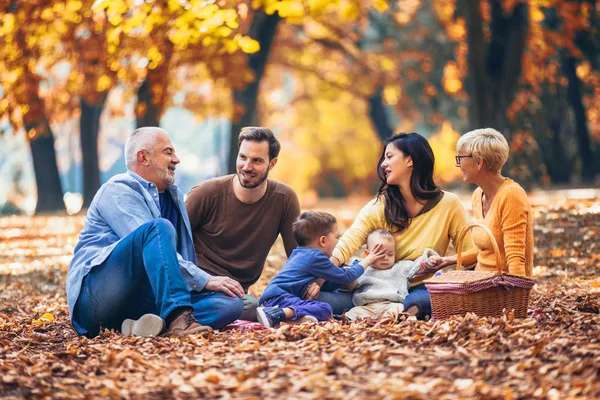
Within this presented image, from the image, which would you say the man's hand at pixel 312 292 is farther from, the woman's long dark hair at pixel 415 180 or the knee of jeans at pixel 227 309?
the woman's long dark hair at pixel 415 180

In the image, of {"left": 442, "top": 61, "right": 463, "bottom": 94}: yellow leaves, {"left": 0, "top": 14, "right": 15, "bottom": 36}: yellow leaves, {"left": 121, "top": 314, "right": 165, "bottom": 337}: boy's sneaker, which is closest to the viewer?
{"left": 121, "top": 314, "right": 165, "bottom": 337}: boy's sneaker

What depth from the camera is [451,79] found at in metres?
27.7

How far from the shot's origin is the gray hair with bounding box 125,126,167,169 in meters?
6.37

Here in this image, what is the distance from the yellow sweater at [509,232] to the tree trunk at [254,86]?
40.9 feet

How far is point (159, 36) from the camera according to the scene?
14398mm

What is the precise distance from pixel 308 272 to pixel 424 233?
2.99 feet

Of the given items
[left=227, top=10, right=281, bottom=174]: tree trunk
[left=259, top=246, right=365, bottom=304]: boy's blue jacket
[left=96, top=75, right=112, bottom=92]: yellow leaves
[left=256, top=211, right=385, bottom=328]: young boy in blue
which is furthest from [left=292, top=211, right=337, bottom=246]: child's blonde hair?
[left=227, top=10, right=281, bottom=174]: tree trunk

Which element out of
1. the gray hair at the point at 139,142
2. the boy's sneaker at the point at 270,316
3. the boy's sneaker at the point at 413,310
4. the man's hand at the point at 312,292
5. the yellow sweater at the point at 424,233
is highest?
the gray hair at the point at 139,142

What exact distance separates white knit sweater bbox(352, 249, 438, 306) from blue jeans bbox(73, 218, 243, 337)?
0.96 m

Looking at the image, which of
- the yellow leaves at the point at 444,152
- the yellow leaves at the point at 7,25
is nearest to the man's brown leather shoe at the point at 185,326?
the yellow leaves at the point at 7,25

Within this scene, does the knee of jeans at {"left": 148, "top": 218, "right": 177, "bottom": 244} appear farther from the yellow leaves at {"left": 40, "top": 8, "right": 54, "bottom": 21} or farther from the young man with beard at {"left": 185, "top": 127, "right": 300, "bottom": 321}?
the yellow leaves at {"left": 40, "top": 8, "right": 54, "bottom": 21}

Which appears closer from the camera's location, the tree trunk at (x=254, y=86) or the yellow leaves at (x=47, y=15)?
the yellow leaves at (x=47, y=15)

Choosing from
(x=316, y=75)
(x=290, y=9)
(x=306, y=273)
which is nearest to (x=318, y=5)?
(x=290, y=9)

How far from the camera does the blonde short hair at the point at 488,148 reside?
249 inches
